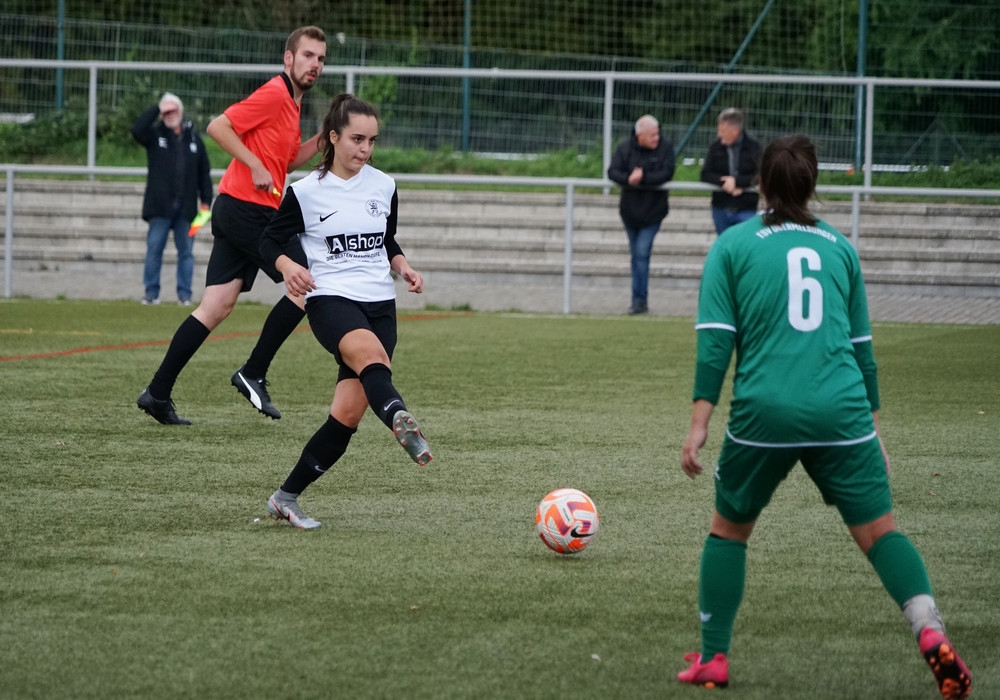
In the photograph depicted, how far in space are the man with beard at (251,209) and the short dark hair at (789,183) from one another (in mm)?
3894

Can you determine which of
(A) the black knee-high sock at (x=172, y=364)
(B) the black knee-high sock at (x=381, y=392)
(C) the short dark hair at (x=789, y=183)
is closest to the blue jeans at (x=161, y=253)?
(A) the black knee-high sock at (x=172, y=364)

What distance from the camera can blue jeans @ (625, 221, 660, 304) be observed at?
14172 mm

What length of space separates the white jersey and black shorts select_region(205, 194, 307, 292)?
2063mm

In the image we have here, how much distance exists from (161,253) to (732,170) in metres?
5.91

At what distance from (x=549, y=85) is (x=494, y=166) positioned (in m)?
1.47

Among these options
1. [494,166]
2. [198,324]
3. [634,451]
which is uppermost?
[494,166]

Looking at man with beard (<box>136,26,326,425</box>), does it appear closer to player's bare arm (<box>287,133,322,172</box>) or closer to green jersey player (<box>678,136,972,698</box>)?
player's bare arm (<box>287,133,322,172</box>)

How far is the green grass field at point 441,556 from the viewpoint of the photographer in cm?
347

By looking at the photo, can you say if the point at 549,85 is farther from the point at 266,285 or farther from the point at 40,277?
the point at 40,277

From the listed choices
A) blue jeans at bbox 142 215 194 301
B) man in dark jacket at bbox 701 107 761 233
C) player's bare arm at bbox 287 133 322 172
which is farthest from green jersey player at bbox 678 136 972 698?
blue jeans at bbox 142 215 194 301

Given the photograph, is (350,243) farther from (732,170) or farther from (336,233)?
(732,170)

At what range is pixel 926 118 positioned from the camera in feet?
53.7

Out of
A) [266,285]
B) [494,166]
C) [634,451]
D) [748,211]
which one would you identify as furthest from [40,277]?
[634,451]

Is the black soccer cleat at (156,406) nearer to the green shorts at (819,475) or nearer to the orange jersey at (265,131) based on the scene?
the orange jersey at (265,131)
